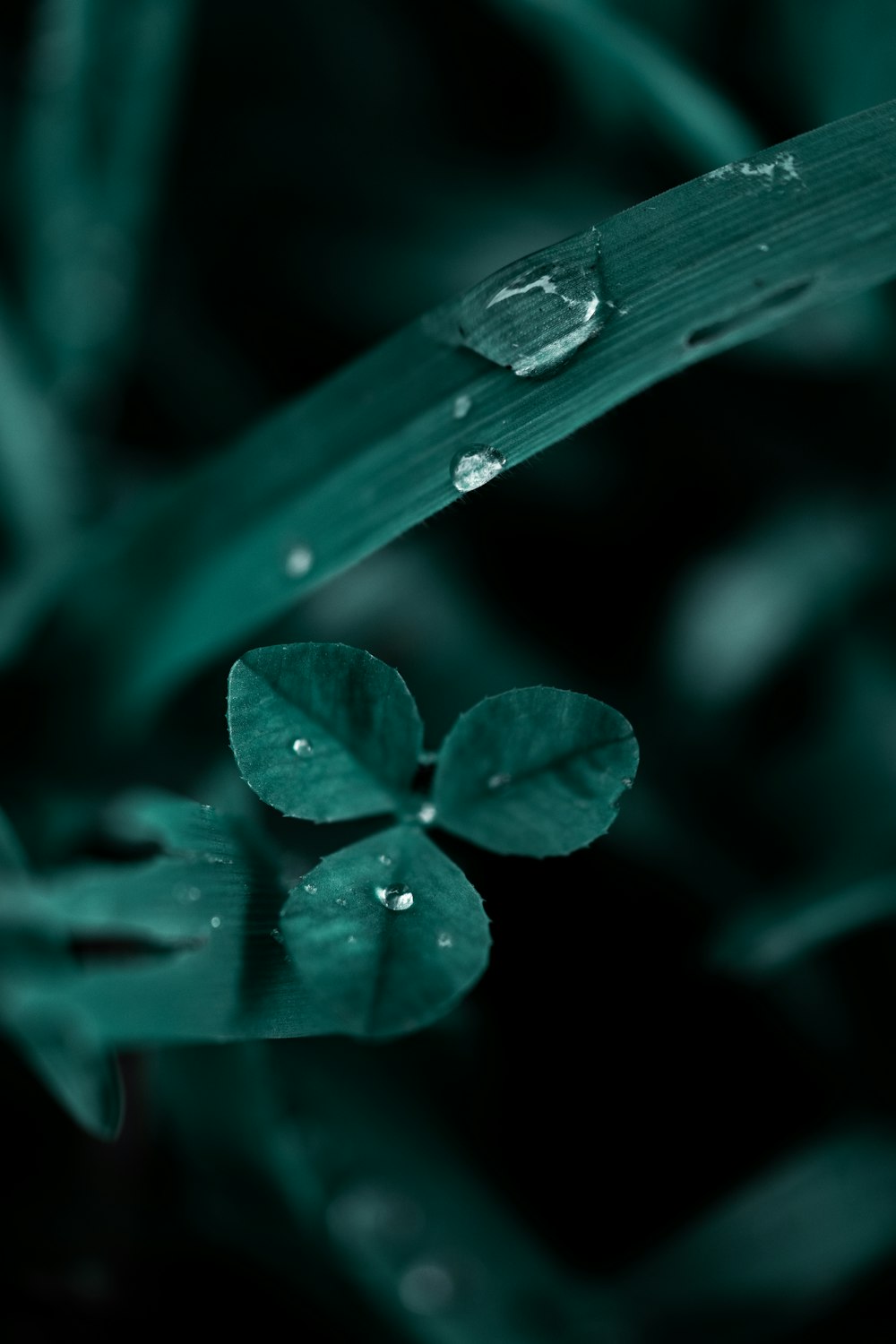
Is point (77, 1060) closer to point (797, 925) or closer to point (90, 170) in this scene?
point (797, 925)

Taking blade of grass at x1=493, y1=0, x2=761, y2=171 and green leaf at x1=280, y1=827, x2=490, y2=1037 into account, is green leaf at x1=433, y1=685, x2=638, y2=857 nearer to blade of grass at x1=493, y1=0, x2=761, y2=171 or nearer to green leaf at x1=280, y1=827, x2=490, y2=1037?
green leaf at x1=280, y1=827, x2=490, y2=1037

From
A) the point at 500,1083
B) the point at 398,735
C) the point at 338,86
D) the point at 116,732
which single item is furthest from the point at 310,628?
the point at 338,86

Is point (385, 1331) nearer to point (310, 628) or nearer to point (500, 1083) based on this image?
point (500, 1083)

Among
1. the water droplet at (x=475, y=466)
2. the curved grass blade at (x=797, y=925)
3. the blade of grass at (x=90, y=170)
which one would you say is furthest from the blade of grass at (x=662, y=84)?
the curved grass blade at (x=797, y=925)

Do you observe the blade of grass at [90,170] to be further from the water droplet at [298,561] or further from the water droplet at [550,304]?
the water droplet at [550,304]

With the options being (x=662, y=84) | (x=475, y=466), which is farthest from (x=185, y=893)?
(x=662, y=84)
